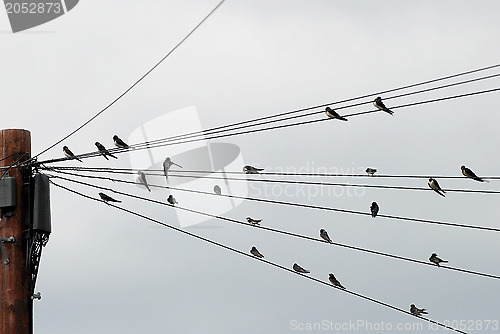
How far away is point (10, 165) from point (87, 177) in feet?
5.39

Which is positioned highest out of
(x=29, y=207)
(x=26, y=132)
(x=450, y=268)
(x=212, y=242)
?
(x=26, y=132)

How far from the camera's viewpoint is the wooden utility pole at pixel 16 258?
1010cm

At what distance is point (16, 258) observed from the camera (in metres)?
10.3

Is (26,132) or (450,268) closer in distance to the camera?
(26,132)

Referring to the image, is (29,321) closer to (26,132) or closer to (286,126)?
(26,132)

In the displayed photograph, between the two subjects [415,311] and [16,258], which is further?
[415,311]

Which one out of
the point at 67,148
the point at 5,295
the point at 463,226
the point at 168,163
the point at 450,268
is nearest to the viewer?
the point at 5,295

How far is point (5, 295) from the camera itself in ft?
33.3

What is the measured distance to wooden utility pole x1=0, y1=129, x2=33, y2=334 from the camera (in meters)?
→ 10.1

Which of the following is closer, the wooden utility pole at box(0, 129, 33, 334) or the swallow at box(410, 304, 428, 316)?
the wooden utility pole at box(0, 129, 33, 334)

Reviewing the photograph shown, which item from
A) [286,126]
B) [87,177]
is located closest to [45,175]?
[87,177]

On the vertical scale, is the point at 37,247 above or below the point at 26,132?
below

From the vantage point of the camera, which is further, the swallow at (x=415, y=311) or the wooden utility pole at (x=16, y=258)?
the swallow at (x=415, y=311)

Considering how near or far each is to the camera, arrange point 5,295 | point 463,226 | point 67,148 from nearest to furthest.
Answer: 1. point 5,295
2. point 463,226
3. point 67,148
